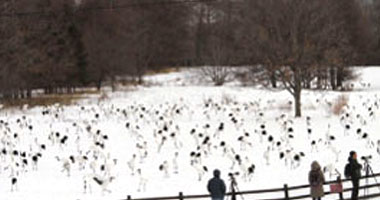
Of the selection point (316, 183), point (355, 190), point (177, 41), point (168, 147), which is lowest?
point (355, 190)

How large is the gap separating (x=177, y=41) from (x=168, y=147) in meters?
62.8

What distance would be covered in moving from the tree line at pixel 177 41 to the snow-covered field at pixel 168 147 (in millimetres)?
3249

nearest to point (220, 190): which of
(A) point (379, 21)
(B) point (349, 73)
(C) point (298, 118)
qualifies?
(C) point (298, 118)

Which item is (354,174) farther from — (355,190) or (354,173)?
(355,190)

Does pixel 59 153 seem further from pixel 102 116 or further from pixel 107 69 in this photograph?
pixel 107 69

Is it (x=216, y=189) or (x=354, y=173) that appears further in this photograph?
(x=354, y=173)

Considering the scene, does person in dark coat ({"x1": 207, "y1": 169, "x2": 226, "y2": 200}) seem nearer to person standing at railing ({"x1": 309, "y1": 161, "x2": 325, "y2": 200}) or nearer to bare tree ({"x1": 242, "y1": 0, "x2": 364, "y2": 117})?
person standing at railing ({"x1": 309, "y1": 161, "x2": 325, "y2": 200})

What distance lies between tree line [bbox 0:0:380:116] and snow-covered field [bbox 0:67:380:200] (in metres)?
3.25

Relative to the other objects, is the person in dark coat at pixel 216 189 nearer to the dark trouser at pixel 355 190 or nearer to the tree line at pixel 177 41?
the dark trouser at pixel 355 190

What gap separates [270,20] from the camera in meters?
33.6

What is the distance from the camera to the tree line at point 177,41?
3266 centimetres

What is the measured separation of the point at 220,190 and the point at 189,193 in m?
3.25

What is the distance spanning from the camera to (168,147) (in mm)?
23703

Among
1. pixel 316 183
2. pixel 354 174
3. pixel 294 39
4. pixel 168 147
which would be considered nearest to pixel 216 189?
pixel 316 183
